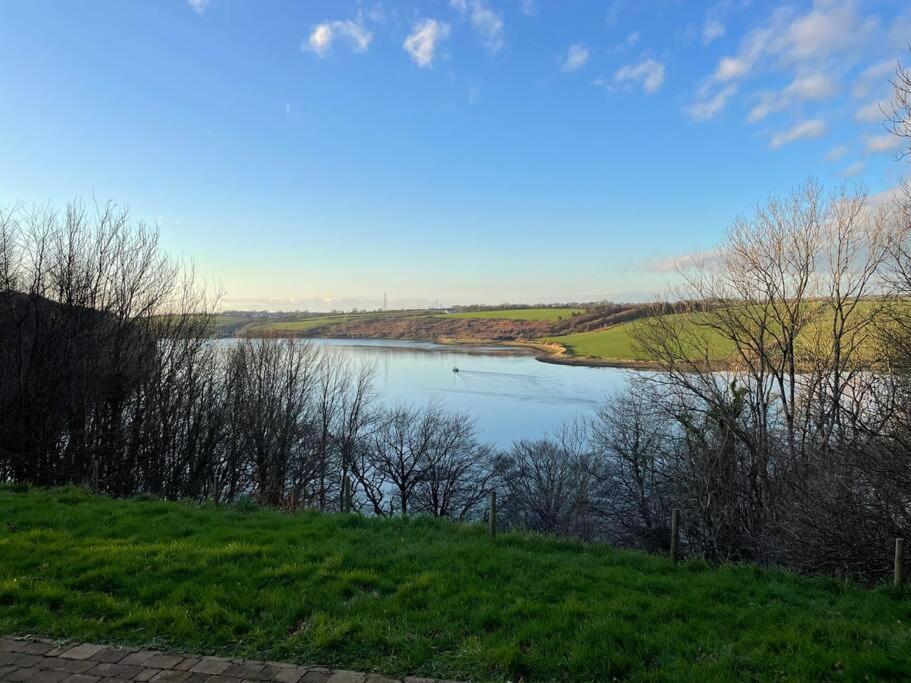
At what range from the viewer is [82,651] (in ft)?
10.5

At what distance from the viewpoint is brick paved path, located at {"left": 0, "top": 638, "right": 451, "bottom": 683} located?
9.58 ft

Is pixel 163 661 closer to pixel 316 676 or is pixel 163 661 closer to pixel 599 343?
pixel 316 676

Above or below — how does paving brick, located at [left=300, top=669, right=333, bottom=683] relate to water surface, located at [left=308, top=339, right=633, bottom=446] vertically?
above

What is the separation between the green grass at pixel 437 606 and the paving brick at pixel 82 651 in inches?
4.0

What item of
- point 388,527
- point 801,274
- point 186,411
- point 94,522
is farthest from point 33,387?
point 801,274

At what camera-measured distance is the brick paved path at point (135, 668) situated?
2.92 m

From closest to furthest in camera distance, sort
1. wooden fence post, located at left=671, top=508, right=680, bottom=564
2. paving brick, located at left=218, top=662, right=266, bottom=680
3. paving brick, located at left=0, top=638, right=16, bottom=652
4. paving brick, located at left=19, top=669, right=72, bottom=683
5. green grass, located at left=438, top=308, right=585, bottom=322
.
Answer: paving brick, located at left=19, top=669, right=72, bottom=683, paving brick, located at left=218, top=662, right=266, bottom=680, paving brick, located at left=0, top=638, right=16, bottom=652, wooden fence post, located at left=671, top=508, right=680, bottom=564, green grass, located at left=438, top=308, right=585, bottom=322

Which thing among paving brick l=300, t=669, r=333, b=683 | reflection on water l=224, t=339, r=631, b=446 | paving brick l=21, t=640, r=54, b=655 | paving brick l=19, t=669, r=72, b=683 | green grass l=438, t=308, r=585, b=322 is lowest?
reflection on water l=224, t=339, r=631, b=446

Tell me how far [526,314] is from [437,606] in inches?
3027

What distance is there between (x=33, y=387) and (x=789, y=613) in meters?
15.8

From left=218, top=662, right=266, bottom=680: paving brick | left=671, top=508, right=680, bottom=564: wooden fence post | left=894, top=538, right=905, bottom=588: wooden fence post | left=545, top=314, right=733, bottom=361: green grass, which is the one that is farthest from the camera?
left=545, top=314, right=733, bottom=361: green grass

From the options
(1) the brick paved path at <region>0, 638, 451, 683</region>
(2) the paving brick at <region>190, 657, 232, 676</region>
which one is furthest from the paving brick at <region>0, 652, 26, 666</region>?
(2) the paving brick at <region>190, 657, 232, 676</region>

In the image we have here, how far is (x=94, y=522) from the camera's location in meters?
6.01

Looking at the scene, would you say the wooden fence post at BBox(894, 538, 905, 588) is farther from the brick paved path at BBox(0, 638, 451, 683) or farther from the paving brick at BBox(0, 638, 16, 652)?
the paving brick at BBox(0, 638, 16, 652)
